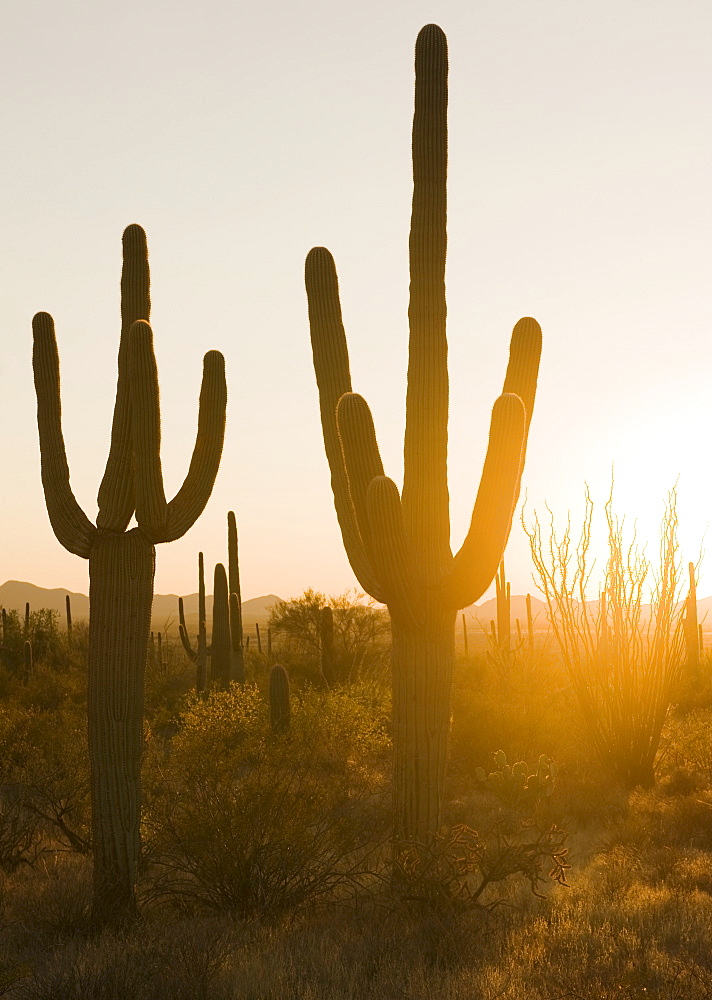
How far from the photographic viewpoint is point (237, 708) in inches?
667

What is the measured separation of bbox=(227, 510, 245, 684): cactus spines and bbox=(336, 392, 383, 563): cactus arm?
14.9 m

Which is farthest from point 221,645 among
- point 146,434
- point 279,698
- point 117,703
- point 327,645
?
point 146,434

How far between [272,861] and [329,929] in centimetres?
99

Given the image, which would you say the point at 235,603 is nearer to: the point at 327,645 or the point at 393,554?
the point at 327,645

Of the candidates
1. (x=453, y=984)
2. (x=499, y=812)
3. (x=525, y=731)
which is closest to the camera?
(x=453, y=984)

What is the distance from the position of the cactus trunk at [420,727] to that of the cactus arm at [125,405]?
2765 millimetres

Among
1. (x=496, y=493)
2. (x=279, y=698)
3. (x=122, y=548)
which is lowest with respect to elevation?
(x=279, y=698)

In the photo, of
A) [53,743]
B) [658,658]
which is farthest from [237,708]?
[658,658]

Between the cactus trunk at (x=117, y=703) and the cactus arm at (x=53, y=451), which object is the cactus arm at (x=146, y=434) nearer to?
the cactus trunk at (x=117, y=703)

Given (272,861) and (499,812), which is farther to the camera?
(499,812)

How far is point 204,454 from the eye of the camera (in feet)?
29.2

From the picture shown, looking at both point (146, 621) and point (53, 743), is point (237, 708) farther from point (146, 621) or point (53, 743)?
point (146, 621)

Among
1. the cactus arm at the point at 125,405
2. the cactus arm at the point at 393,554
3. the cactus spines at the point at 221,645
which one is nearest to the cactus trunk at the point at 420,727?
the cactus arm at the point at 393,554

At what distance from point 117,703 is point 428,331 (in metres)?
4.39
